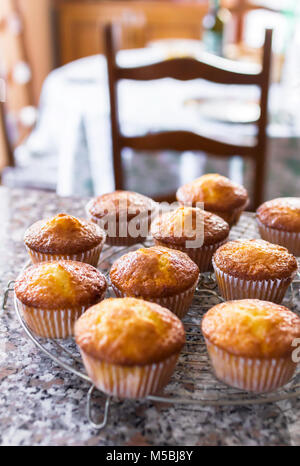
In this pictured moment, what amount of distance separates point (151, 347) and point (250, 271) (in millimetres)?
309

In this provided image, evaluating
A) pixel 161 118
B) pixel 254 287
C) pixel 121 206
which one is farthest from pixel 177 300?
pixel 161 118

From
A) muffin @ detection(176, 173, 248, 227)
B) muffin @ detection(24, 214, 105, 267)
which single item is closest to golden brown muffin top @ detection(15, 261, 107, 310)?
muffin @ detection(24, 214, 105, 267)

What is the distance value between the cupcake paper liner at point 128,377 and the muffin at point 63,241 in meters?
0.33

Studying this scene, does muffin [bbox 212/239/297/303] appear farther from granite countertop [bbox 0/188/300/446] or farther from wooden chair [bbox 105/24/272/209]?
wooden chair [bbox 105/24/272/209]

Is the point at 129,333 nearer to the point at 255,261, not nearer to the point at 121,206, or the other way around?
the point at 255,261

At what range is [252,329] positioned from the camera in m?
0.71

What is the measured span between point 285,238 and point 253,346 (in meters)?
0.45

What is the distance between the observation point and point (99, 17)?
14.9ft

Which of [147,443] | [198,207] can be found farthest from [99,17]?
[147,443]

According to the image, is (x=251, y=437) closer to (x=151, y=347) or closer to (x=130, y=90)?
(x=151, y=347)

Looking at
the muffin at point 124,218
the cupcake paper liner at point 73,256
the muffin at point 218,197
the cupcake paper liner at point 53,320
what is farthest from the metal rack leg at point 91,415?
the muffin at point 218,197

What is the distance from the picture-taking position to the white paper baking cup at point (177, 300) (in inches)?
33.7

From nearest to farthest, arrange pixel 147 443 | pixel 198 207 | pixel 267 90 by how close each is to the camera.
Result: pixel 147 443
pixel 198 207
pixel 267 90

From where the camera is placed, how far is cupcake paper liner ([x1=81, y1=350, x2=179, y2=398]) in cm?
66
